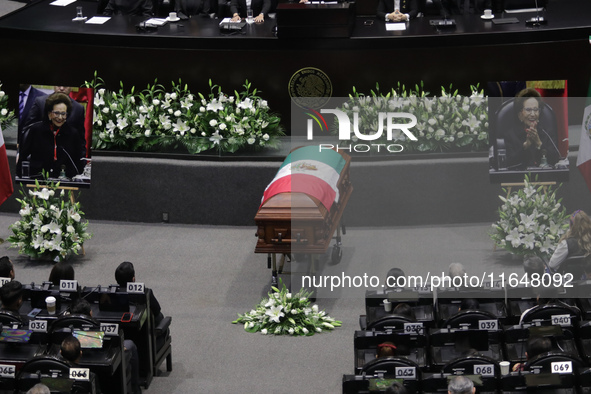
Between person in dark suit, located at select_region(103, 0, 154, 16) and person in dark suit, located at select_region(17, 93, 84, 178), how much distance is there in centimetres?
402

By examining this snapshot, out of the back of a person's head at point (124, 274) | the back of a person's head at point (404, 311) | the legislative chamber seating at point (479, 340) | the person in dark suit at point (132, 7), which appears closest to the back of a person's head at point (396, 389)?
the legislative chamber seating at point (479, 340)

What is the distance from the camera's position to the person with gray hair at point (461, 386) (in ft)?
25.0

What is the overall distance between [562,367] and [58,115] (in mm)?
6815

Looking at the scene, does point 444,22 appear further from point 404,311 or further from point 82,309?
point 82,309

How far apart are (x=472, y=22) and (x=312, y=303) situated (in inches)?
200

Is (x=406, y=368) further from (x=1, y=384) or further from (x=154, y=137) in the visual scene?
(x=154, y=137)

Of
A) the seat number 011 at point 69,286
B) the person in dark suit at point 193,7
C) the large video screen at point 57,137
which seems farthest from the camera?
the person in dark suit at point 193,7

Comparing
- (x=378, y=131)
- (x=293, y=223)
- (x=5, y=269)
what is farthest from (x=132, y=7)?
(x=5, y=269)

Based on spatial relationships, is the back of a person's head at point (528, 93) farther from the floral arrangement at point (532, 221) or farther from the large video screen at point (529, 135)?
the floral arrangement at point (532, 221)

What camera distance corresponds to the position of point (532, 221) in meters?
12.1

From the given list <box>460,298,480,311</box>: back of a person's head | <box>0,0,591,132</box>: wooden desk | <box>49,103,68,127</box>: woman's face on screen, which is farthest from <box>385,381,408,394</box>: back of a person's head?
<box>0,0,591,132</box>: wooden desk

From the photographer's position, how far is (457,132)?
13.4m

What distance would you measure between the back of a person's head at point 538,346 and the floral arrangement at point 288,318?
288 centimetres

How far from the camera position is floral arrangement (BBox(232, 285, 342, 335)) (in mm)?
10977
